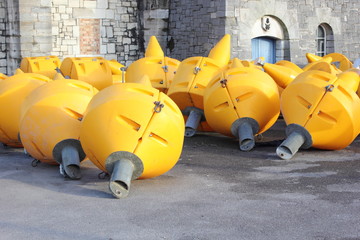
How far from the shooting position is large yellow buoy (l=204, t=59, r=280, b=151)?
7387 mm

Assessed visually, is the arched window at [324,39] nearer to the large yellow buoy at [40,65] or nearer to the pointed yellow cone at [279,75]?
the large yellow buoy at [40,65]

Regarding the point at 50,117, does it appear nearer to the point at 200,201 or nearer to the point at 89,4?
the point at 200,201

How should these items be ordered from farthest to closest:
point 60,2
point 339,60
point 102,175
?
1. point 60,2
2. point 339,60
3. point 102,175

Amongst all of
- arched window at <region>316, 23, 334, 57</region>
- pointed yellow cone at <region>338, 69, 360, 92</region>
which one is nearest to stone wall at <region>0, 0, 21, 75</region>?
arched window at <region>316, 23, 334, 57</region>

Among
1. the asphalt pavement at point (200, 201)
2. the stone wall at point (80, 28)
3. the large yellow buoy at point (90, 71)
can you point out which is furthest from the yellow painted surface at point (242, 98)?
the stone wall at point (80, 28)

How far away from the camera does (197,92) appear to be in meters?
8.29

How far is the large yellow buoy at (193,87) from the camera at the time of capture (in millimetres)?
8289

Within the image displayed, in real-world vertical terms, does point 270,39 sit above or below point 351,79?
above

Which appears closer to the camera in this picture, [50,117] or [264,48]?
[50,117]

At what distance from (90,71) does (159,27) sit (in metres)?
7.49

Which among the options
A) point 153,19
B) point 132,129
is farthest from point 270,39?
point 132,129

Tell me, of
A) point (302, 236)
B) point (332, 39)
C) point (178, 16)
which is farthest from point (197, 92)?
point (332, 39)

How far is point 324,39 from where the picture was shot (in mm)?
17953

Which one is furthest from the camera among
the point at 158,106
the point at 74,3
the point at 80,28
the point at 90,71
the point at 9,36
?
the point at 80,28
